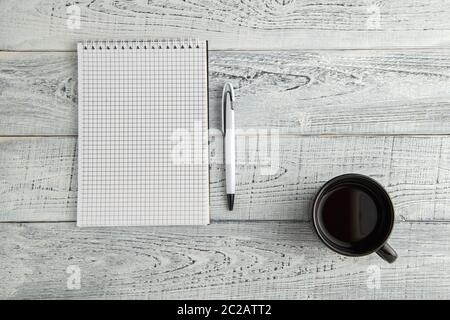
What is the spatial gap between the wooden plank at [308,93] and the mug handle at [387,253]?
7.0 inches

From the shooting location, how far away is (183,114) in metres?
0.76

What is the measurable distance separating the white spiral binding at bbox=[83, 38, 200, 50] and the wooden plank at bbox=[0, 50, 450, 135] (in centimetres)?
5

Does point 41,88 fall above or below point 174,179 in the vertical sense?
above

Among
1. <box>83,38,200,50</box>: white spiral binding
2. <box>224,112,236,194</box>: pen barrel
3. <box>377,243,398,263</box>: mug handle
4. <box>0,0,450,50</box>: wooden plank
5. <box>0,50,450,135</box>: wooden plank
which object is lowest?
<box>377,243,398,263</box>: mug handle

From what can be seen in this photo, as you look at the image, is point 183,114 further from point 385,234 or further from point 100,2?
point 385,234

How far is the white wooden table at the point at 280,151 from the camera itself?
Result: 2.49ft

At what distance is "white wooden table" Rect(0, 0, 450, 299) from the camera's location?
0.76 meters

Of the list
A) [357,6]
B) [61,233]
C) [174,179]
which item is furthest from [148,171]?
[357,6]

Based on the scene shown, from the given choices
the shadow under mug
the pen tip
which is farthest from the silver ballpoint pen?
the shadow under mug

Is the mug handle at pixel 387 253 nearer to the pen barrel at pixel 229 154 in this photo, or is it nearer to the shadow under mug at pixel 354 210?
the shadow under mug at pixel 354 210

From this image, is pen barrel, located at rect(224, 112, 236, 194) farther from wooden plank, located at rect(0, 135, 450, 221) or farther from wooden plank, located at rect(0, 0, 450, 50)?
wooden plank, located at rect(0, 0, 450, 50)

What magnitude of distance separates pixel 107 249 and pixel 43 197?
5.0 inches

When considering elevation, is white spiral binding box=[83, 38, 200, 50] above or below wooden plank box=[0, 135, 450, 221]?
above

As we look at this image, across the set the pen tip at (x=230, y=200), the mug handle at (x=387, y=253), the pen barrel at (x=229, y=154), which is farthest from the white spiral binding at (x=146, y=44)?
the mug handle at (x=387, y=253)
